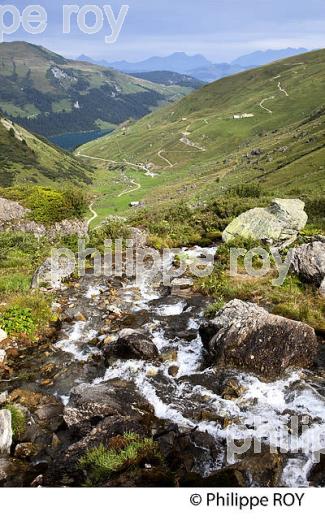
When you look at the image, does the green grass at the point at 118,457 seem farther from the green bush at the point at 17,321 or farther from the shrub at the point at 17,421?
the green bush at the point at 17,321

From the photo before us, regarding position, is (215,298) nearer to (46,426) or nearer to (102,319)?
(102,319)

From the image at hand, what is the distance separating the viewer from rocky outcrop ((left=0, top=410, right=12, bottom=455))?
12.2m

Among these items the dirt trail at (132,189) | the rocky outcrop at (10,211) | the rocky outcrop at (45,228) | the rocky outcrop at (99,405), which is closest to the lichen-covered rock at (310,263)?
the rocky outcrop at (99,405)

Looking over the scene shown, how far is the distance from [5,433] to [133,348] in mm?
5992

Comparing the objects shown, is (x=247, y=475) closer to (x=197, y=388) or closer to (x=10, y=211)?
(x=197, y=388)

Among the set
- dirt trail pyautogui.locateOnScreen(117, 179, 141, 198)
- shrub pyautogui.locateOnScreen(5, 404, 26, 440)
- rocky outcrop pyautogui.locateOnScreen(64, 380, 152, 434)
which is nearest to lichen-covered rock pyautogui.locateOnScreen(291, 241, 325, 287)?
rocky outcrop pyautogui.locateOnScreen(64, 380, 152, 434)

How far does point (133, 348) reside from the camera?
17.0m

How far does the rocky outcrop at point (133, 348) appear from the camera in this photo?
16.9 metres

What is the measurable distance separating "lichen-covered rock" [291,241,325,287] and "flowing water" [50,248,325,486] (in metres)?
5.90

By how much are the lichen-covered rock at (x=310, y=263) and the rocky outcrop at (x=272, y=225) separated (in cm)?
555

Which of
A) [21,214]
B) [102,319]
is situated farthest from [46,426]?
[21,214]

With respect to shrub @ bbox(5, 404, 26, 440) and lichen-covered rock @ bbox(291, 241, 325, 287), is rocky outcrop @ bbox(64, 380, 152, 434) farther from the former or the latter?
lichen-covered rock @ bbox(291, 241, 325, 287)

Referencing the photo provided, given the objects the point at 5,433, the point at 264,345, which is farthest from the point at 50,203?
the point at 5,433
